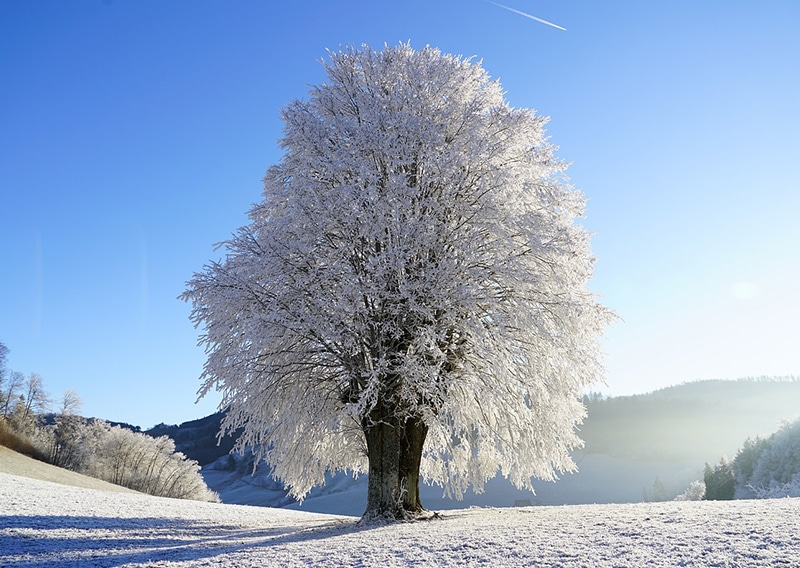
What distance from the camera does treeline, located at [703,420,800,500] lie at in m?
56.9

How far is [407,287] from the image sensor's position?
13516 mm

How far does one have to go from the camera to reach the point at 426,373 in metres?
13.1

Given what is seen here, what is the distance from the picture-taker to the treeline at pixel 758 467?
56906 millimetres

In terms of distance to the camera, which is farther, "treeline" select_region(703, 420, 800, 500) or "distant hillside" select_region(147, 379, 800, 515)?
"distant hillside" select_region(147, 379, 800, 515)

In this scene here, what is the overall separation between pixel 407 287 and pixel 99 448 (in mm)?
67357

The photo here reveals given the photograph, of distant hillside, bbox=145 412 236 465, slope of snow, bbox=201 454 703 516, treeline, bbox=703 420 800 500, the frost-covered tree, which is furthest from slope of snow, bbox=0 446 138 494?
distant hillside, bbox=145 412 236 465

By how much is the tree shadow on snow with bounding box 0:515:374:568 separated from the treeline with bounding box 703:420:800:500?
2155 inches

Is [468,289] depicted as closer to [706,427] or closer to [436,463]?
[436,463]

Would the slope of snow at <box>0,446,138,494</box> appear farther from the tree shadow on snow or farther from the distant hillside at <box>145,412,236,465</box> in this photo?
the distant hillside at <box>145,412,236,465</box>

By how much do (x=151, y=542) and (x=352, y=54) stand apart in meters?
14.1

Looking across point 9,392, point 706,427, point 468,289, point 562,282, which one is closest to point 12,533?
point 468,289

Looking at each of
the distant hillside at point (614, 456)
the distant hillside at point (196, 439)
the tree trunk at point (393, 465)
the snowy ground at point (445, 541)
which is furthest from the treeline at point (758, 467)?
the distant hillside at point (196, 439)

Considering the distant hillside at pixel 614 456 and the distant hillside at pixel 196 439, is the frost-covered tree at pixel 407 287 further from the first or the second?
the distant hillside at pixel 196 439

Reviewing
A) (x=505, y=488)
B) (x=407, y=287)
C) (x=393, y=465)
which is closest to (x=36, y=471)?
(x=393, y=465)
